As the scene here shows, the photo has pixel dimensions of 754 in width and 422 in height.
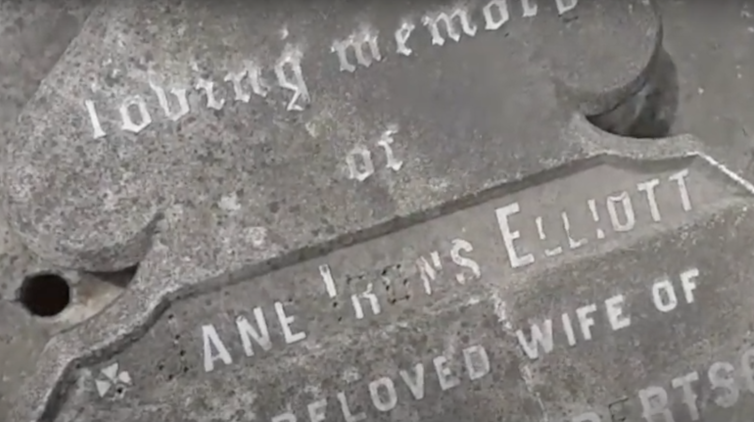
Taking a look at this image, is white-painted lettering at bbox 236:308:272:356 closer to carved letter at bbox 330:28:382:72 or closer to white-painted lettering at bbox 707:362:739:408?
carved letter at bbox 330:28:382:72

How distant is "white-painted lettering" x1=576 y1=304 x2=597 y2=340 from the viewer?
1103 millimetres

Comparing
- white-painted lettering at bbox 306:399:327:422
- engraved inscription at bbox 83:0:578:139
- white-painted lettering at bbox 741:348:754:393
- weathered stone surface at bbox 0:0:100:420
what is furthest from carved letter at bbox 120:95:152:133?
white-painted lettering at bbox 741:348:754:393

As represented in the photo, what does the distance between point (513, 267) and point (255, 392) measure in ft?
0.92

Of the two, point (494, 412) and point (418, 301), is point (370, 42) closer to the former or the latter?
point (418, 301)

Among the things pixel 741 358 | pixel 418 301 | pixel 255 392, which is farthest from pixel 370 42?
pixel 741 358

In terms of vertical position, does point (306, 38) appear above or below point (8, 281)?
above

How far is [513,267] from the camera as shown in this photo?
3.60 ft

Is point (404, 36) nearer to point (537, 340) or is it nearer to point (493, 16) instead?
point (493, 16)

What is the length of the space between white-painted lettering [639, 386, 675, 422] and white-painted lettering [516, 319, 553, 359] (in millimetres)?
108

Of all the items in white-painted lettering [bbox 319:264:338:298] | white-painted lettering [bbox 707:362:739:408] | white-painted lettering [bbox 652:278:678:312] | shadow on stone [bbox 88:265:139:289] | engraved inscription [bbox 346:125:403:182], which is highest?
engraved inscription [bbox 346:125:403:182]

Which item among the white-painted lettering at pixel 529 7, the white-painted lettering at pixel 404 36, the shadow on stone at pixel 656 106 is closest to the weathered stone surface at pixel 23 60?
the white-painted lettering at pixel 404 36

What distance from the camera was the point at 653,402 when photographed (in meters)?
1.11

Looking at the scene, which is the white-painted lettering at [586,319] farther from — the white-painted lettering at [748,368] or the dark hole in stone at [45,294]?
the dark hole in stone at [45,294]

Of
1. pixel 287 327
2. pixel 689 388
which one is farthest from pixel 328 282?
pixel 689 388
